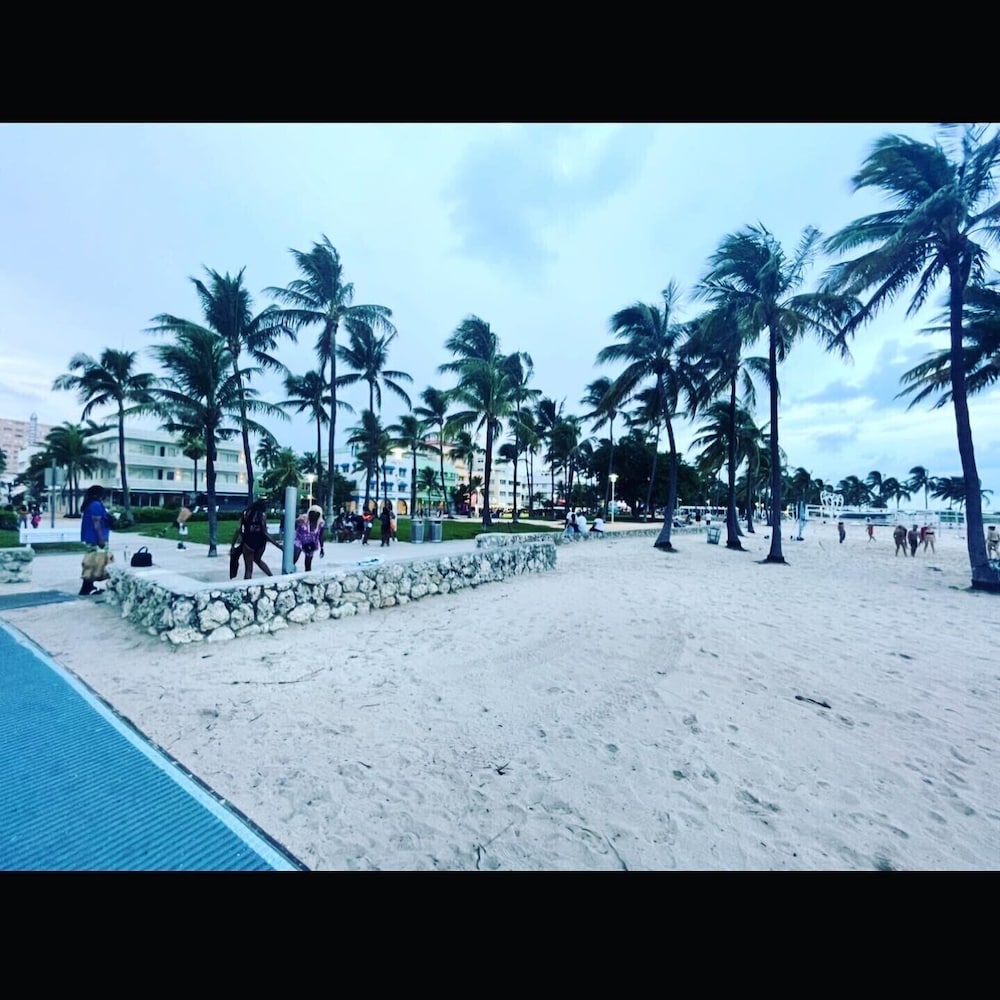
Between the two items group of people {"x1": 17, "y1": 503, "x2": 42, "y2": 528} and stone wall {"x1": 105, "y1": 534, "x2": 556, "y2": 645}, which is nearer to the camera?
stone wall {"x1": 105, "y1": 534, "x2": 556, "y2": 645}

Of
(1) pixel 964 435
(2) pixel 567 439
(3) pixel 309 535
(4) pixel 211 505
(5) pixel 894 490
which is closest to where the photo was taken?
(3) pixel 309 535

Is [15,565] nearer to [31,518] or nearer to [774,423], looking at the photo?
[774,423]

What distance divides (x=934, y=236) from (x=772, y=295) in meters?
4.99

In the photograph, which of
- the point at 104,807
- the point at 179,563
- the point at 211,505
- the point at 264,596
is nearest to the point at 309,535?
the point at 264,596

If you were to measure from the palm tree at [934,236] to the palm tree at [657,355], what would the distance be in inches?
286

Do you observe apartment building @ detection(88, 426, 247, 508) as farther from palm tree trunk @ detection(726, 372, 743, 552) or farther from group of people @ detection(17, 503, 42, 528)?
palm tree trunk @ detection(726, 372, 743, 552)

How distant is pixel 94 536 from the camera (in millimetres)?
8367

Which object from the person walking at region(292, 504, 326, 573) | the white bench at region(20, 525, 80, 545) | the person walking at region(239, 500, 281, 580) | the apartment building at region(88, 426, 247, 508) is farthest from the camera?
the apartment building at region(88, 426, 247, 508)

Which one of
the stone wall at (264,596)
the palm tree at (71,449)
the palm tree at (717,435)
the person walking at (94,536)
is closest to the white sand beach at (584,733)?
the stone wall at (264,596)

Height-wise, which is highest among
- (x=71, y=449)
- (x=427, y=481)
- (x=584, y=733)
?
(x=71, y=449)

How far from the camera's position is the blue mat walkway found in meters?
2.22

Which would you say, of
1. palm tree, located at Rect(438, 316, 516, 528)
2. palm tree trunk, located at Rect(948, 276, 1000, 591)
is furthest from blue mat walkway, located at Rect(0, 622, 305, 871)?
palm tree, located at Rect(438, 316, 516, 528)

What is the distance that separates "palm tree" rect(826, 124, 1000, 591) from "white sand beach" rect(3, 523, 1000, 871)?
709cm
